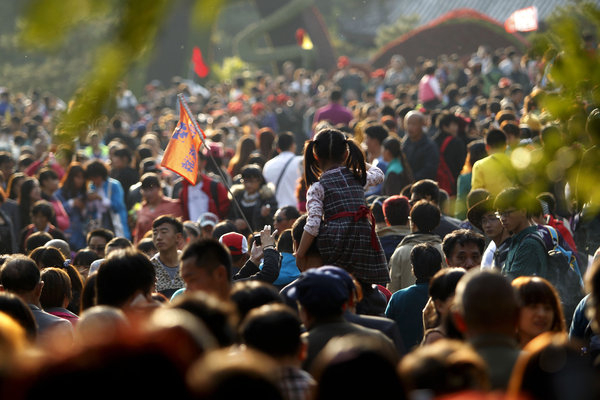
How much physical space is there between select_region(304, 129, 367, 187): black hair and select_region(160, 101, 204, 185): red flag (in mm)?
2604

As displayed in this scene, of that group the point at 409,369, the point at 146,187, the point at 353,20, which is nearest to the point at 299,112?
the point at 146,187

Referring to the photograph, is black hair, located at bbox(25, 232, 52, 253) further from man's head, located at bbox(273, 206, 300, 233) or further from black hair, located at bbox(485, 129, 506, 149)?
black hair, located at bbox(485, 129, 506, 149)

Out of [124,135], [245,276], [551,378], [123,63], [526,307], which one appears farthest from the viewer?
[124,135]

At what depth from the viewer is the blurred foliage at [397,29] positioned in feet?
135

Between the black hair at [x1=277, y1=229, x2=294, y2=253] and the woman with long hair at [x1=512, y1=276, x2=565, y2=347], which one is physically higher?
the black hair at [x1=277, y1=229, x2=294, y2=253]

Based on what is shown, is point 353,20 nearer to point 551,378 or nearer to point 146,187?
point 146,187

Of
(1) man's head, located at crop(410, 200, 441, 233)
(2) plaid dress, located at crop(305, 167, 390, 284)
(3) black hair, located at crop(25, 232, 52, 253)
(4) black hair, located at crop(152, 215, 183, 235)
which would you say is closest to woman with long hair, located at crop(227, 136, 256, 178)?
(3) black hair, located at crop(25, 232, 52, 253)

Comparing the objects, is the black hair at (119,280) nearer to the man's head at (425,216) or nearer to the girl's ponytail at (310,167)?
the girl's ponytail at (310,167)

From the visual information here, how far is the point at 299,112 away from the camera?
2077 cm

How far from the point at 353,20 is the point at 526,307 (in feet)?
138

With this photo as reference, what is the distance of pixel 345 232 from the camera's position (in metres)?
6.35

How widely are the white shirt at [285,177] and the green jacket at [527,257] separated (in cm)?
463

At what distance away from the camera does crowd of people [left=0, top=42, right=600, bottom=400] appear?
234 centimetres

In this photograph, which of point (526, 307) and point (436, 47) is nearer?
point (526, 307)
